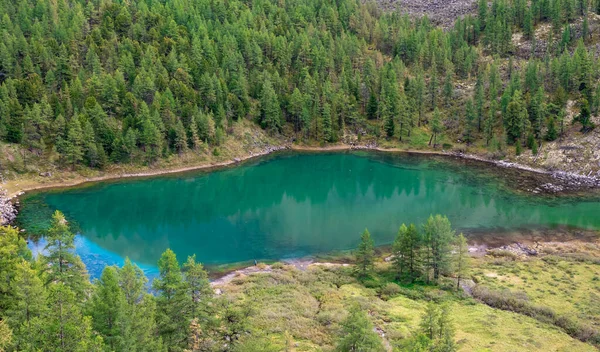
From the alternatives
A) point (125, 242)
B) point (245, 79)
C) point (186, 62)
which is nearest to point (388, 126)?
point (245, 79)

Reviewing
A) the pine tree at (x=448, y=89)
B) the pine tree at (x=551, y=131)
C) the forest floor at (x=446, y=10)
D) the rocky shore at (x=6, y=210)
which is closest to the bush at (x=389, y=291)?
the rocky shore at (x=6, y=210)

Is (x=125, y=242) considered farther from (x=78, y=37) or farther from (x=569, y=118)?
(x=569, y=118)

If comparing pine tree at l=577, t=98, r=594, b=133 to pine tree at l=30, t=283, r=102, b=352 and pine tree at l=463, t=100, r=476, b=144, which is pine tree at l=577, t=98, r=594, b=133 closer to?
pine tree at l=463, t=100, r=476, b=144

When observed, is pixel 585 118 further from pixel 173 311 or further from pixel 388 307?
pixel 173 311

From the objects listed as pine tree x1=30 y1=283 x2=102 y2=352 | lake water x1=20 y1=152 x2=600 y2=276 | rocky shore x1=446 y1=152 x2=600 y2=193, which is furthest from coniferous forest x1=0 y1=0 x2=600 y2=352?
lake water x1=20 y1=152 x2=600 y2=276

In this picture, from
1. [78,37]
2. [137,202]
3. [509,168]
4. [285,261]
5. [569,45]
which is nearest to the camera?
[285,261]

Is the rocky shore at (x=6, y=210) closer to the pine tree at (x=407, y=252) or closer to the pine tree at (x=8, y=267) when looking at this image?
the pine tree at (x=8, y=267)

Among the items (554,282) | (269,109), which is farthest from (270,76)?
(554,282)
